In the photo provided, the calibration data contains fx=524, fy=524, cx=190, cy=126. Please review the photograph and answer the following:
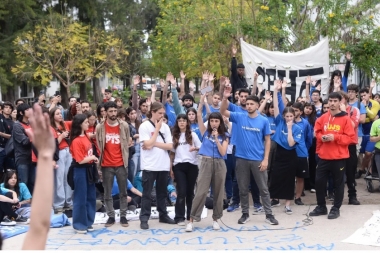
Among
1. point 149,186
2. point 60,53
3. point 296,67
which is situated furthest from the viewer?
point 60,53

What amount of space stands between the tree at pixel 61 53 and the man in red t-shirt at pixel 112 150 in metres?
13.7

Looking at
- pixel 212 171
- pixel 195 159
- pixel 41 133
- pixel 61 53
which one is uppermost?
pixel 61 53

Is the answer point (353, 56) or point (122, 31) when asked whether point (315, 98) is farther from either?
point (122, 31)

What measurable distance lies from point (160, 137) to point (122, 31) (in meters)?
27.0

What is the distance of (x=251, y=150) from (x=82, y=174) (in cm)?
244

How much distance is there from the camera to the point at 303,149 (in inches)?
342

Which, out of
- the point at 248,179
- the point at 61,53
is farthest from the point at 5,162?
the point at 61,53

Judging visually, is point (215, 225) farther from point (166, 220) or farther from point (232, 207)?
point (232, 207)

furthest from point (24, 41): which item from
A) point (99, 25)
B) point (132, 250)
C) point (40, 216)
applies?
point (40, 216)

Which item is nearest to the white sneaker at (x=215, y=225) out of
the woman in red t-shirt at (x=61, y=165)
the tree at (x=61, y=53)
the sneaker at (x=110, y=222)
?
the sneaker at (x=110, y=222)

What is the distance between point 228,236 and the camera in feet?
22.8

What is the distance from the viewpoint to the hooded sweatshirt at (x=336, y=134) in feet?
25.2

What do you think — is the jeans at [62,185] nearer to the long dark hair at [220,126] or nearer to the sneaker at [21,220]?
the sneaker at [21,220]

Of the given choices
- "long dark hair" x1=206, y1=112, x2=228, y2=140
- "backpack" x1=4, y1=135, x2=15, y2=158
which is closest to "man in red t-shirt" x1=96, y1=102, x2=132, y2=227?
"long dark hair" x1=206, y1=112, x2=228, y2=140
